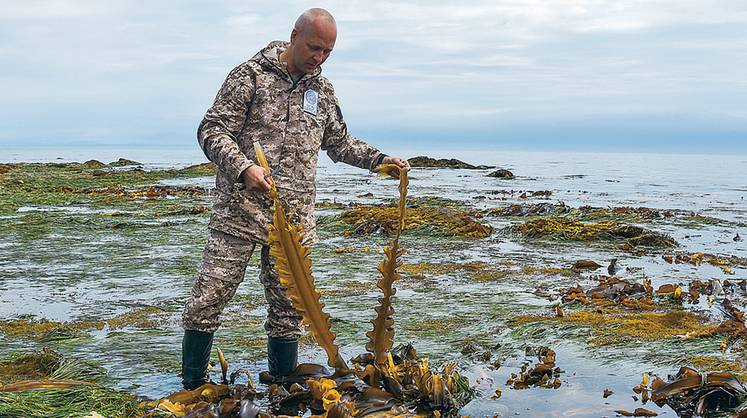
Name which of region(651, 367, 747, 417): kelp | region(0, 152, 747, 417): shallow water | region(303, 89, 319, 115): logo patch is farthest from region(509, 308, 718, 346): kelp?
region(303, 89, 319, 115): logo patch

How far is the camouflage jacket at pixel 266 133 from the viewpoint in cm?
391

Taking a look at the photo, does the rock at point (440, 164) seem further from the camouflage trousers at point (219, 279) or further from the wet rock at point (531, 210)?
the camouflage trousers at point (219, 279)

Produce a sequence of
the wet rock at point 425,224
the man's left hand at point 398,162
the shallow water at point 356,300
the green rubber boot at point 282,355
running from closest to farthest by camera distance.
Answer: the man's left hand at point 398,162
the green rubber boot at point 282,355
the shallow water at point 356,300
the wet rock at point 425,224

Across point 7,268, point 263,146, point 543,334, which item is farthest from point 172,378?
point 7,268

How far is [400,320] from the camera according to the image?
621cm

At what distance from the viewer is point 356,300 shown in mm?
7043

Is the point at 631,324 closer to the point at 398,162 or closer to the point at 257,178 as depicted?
the point at 398,162

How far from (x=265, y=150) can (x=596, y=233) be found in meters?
8.75

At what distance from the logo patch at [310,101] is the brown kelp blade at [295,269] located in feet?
1.28

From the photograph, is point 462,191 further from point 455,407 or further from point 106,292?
point 455,407

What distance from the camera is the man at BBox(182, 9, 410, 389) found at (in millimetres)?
3858

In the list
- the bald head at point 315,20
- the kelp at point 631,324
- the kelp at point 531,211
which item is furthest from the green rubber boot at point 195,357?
the kelp at point 531,211

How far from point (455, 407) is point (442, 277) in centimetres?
453

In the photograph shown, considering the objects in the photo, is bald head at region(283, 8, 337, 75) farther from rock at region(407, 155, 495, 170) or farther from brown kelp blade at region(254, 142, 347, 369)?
rock at region(407, 155, 495, 170)
